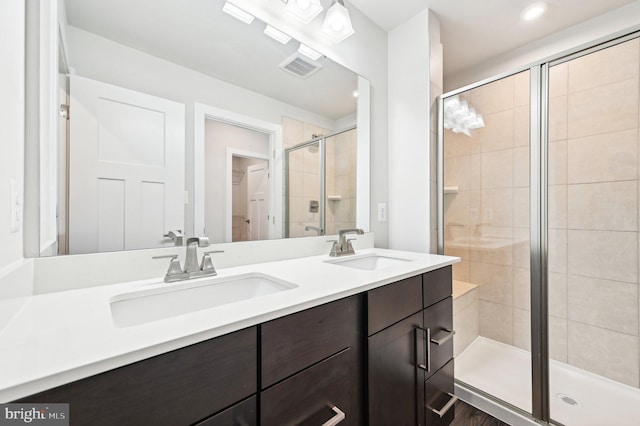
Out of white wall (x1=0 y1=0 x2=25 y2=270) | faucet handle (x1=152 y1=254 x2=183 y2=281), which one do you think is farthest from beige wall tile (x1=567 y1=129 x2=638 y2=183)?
white wall (x1=0 y1=0 x2=25 y2=270)

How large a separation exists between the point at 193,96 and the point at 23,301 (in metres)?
0.80

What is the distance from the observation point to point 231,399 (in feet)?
1.74

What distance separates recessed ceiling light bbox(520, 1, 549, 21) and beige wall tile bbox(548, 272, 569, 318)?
1.55m

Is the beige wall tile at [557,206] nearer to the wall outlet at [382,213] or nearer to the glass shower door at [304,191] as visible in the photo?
the wall outlet at [382,213]

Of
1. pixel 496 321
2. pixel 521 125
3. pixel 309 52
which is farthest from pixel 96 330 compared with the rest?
pixel 496 321

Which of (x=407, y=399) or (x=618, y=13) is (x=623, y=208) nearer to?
(x=618, y=13)

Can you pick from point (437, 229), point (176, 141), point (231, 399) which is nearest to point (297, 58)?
point (176, 141)

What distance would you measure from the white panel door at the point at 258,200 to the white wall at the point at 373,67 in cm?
76

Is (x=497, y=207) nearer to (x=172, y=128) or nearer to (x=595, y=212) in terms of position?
(x=595, y=212)

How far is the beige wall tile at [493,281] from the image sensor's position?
5.79 feet

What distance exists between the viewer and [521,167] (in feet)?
4.96

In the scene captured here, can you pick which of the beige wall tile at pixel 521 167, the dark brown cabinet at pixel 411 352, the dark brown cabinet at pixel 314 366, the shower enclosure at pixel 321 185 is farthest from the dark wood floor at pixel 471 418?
the beige wall tile at pixel 521 167

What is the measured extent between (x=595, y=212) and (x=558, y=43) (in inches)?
46.7

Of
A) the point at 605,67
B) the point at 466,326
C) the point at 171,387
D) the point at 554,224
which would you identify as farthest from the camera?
the point at 466,326
